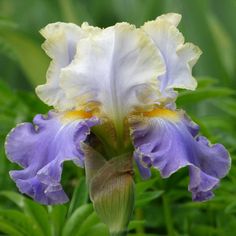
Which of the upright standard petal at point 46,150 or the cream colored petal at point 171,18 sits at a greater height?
the cream colored petal at point 171,18

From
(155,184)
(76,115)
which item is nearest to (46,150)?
(76,115)

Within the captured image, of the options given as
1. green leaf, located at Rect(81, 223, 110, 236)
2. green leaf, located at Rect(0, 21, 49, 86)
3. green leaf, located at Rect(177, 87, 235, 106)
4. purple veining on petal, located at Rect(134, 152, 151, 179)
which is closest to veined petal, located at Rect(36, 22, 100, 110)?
purple veining on petal, located at Rect(134, 152, 151, 179)

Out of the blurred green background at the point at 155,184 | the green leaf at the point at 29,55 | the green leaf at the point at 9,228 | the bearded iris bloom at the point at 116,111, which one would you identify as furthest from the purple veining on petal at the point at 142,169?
the green leaf at the point at 29,55

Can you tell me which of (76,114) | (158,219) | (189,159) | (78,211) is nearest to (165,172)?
(189,159)

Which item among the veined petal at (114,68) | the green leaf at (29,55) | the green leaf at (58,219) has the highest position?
the green leaf at (29,55)

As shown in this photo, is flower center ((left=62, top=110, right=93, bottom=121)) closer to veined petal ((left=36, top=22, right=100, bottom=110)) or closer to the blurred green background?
veined petal ((left=36, top=22, right=100, bottom=110))

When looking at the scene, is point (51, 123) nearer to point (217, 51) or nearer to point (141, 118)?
point (141, 118)

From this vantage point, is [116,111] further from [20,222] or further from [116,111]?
[20,222]

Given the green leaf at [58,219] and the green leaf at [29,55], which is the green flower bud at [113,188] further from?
the green leaf at [29,55]
